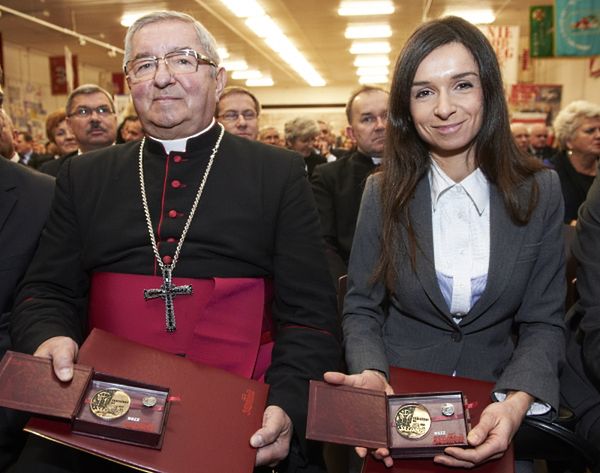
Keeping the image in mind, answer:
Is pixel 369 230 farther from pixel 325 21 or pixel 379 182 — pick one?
pixel 325 21

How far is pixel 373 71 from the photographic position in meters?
19.7

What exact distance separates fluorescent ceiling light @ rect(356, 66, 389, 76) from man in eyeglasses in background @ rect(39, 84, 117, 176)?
14.8 meters

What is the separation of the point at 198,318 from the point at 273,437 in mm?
499

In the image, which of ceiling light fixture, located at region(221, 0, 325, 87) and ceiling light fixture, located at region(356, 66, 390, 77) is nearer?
ceiling light fixture, located at region(221, 0, 325, 87)

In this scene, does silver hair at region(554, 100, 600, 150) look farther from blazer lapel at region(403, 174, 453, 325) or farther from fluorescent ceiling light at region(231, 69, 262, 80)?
fluorescent ceiling light at region(231, 69, 262, 80)

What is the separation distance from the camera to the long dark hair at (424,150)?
199 centimetres

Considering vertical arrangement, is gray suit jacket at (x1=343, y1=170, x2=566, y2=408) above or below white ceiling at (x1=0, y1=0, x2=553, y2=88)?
below

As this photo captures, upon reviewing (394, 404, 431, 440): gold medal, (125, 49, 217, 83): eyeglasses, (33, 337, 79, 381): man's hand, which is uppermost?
(125, 49, 217, 83): eyeglasses

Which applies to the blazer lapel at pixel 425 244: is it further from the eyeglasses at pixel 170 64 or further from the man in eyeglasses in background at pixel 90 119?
the man in eyeglasses in background at pixel 90 119

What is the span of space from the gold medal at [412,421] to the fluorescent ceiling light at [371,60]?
16.0 meters

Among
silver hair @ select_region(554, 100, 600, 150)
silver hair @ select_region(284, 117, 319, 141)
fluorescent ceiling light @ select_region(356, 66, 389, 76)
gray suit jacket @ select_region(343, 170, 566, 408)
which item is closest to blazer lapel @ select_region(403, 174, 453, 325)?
gray suit jacket @ select_region(343, 170, 566, 408)

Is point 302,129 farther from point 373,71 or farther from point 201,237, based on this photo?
point 373,71

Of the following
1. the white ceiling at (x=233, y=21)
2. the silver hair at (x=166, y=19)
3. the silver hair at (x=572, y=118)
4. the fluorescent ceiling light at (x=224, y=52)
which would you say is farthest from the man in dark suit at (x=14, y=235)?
the fluorescent ceiling light at (x=224, y=52)

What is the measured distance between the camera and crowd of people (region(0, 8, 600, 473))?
196 centimetres
